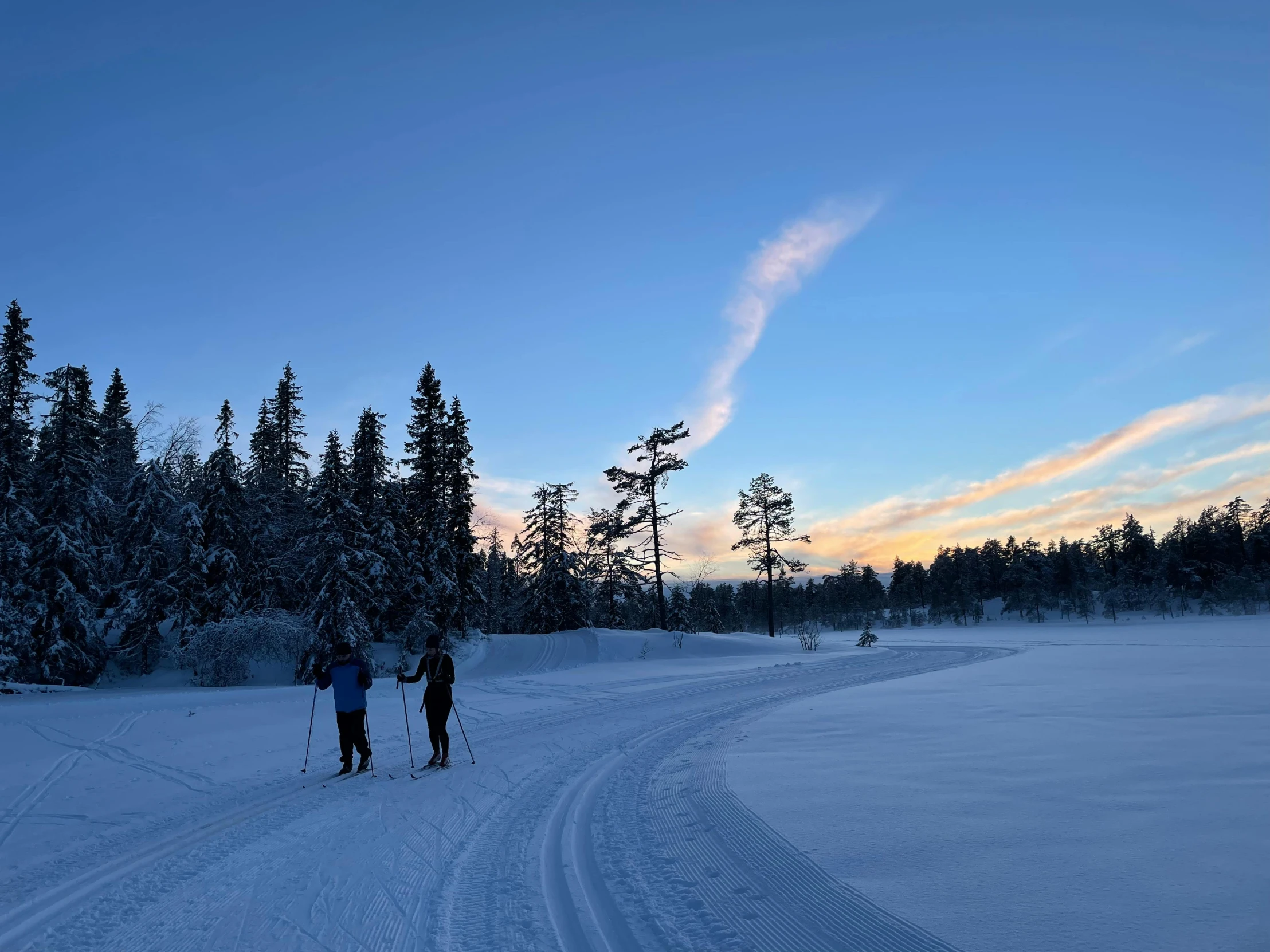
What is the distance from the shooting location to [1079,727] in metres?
9.85

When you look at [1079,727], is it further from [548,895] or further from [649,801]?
[548,895]

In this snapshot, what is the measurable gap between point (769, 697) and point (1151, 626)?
5162 cm

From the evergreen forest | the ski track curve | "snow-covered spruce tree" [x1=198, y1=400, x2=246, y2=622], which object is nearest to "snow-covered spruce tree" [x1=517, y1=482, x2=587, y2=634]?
the evergreen forest

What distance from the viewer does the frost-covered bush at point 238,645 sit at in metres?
28.1

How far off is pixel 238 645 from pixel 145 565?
7.92 m

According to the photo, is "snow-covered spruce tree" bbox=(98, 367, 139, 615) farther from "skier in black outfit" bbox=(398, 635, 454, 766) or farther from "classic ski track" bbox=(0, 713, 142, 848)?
"skier in black outfit" bbox=(398, 635, 454, 766)

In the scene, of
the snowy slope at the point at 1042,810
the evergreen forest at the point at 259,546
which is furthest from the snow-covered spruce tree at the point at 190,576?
the snowy slope at the point at 1042,810

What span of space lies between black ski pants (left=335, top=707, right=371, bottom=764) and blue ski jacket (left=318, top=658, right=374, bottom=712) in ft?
0.23

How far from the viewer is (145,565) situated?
31938 millimetres

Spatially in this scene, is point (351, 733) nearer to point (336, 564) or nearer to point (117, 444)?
point (336, 564)

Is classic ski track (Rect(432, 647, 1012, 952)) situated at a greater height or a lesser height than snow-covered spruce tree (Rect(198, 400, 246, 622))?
lesser

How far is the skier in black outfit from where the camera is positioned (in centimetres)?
991

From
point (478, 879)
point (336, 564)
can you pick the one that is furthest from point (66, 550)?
point (478, 879)

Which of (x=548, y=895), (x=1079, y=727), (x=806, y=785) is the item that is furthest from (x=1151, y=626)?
(x=548, y=895)
